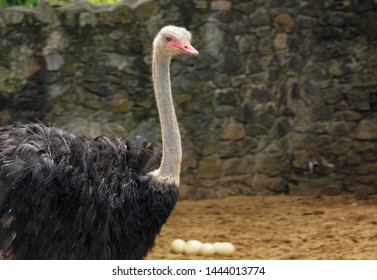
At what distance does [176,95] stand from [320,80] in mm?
1107

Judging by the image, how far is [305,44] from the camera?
782cm

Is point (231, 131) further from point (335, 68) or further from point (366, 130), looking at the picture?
point (366, 130)

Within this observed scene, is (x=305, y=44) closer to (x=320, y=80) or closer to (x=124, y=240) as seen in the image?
(x=320, y=80)

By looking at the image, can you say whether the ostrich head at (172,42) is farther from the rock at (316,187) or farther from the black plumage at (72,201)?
the rock at (316,187)

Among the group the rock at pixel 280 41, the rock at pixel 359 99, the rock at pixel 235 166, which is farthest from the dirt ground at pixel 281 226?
the rock at pixel 280 41

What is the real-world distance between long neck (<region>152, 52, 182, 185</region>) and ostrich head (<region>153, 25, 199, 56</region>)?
35 millimetres

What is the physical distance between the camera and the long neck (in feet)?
15.9

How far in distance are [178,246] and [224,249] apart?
0.29m

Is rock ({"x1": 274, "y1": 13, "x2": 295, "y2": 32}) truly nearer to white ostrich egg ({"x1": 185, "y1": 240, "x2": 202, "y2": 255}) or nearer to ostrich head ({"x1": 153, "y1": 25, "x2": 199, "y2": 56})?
white ostrich egg ({"x1": 185, "y1": 240, "x2": 202, "y2": 255})

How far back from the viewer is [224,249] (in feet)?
20.0

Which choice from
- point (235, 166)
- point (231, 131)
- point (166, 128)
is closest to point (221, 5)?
point (231, 131)

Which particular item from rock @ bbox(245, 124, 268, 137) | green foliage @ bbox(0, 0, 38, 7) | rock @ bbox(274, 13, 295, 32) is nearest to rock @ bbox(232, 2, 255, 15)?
rock @ bbox(274, 13, 295, 32)

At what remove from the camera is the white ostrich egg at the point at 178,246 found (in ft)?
20.2

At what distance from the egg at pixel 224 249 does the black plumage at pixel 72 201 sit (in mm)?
1336
